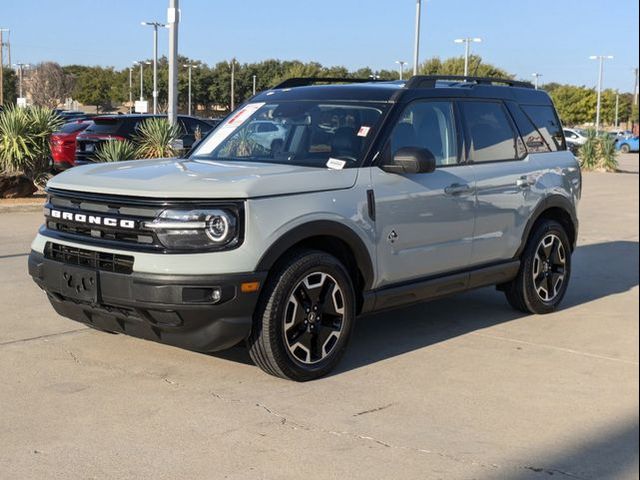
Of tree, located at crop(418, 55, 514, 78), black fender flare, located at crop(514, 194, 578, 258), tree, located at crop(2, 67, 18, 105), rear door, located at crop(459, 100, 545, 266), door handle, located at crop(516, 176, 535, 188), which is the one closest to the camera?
rear door, located at crop(459, 100, 545, 266)

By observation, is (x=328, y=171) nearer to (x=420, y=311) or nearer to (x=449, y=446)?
(x=449, y=446)

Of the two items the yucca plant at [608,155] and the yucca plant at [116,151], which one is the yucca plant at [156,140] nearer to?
the yucca plant at [116,151]

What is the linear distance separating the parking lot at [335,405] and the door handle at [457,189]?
1.18 meters

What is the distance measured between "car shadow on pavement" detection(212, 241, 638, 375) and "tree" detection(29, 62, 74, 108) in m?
71.3

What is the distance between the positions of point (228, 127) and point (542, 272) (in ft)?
10.1

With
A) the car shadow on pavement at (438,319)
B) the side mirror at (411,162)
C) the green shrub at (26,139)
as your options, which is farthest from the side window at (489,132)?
the green shrub at (26,139)

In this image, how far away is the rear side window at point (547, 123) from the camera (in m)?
7.28

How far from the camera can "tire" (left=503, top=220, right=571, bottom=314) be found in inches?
276

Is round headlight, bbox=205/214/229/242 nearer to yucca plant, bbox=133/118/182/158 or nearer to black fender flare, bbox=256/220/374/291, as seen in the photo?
black fender flare, bbox=256/220/374/291

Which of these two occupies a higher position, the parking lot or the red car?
the red car

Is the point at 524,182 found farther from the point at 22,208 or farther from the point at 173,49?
the point at 173,49

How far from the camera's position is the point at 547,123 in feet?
24.5

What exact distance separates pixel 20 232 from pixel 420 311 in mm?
6432

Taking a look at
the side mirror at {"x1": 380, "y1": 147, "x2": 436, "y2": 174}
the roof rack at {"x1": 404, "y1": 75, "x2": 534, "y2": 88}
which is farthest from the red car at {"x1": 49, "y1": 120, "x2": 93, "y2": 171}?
the side mirror at {"x1": 380, "y1": 147, "x2": 436, "y2": 174}
